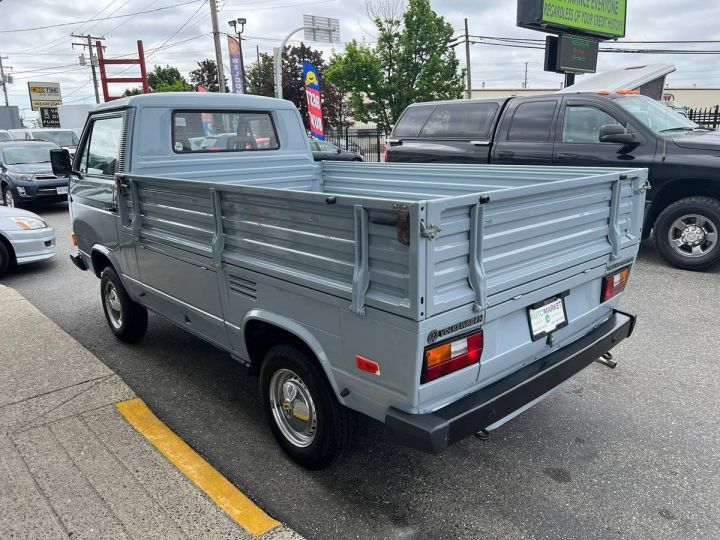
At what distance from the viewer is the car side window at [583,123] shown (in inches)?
280

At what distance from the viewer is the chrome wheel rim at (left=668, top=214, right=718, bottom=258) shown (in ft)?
21.3

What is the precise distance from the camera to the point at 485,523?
2.60 m

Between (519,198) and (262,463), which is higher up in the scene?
(519,198)

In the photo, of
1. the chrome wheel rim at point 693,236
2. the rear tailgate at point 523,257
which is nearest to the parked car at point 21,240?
the rear tailgate at point 523,257

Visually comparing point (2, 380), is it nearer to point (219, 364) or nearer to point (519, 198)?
point (219, 364)

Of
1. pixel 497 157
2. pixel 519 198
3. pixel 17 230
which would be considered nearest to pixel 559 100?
pixel 497 157

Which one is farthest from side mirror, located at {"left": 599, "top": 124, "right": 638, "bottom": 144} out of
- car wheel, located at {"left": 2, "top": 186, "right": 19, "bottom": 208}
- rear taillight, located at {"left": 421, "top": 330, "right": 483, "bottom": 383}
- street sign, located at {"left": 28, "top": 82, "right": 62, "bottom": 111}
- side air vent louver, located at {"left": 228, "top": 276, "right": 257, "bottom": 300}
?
street sign, located at {"left": 28, "top": 82, "right": 62, "bottom": 111}

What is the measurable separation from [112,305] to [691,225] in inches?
259

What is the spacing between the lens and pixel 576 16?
46.9 ft

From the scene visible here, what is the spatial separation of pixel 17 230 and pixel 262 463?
6295 millimetres

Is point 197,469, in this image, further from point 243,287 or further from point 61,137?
point 61,137

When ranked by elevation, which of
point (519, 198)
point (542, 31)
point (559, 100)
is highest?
point (542, 31)

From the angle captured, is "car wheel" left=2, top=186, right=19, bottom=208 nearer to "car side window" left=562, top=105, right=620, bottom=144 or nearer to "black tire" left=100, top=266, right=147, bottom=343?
"black tire" left=100, top=266, right=147, bottom=343

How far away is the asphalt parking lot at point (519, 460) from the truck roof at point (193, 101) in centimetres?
209
